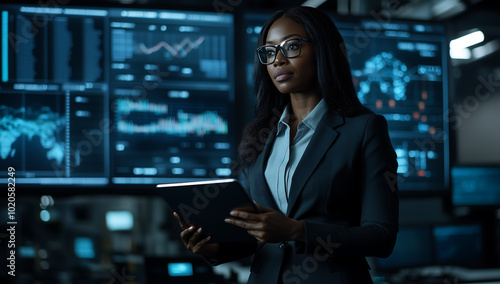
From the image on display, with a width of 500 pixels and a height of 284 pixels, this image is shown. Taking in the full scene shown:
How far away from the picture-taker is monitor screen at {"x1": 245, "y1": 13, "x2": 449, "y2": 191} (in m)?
2.36

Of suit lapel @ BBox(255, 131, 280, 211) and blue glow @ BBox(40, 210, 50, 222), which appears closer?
suit lapel @ BBox(255, 131, 280, 211)

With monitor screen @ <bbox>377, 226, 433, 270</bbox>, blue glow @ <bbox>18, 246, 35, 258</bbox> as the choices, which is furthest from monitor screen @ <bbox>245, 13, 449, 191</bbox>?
blue glow @ <bbox>18, 246, 35, 258</bbox>

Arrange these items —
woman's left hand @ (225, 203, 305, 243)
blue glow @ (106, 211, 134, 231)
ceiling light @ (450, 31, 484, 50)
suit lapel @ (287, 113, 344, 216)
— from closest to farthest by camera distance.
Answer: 1. woman's left hand @ (225, 203, 305, 243)
2. suit lapel @ (287, 113, 344, 216)
3. blue glow @ (106, 211, 134, 231)
4. ceiling light @ (450, 31, 484, 50)

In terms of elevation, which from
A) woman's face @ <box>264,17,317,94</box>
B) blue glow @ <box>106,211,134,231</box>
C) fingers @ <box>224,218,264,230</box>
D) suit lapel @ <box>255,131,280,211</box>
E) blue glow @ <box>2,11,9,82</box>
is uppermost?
blue glow @ <box>2,11,9,82</box>

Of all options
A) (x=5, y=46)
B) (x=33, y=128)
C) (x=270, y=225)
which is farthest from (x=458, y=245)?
(x=5, y=46)

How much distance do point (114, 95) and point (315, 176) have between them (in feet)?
4.30

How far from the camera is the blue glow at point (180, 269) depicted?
7.02ft

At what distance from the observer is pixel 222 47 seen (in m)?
2.24

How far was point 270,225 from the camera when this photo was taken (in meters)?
0.94

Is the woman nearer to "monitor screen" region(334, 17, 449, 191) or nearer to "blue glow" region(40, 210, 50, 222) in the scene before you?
"monitor screen" region(334, 17, 449, 191)

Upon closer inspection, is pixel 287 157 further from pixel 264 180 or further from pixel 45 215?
pixel 45 215

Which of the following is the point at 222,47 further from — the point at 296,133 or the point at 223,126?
the point at 296,133

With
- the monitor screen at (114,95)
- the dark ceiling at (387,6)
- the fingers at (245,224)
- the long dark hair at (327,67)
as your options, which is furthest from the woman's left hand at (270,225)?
the dark ceiling at (387,6)

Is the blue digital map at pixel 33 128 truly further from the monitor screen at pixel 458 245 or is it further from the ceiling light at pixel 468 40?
the ceiling light at pixel 468 40
